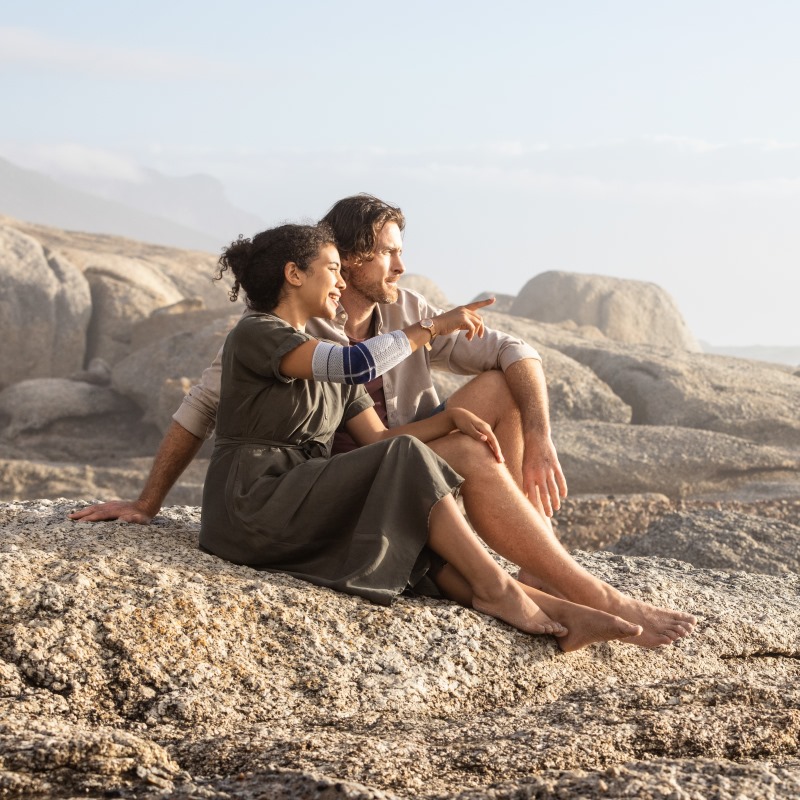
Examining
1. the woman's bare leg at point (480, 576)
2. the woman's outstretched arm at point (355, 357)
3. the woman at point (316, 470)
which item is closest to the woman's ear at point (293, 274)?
the woman at point (316, 470)

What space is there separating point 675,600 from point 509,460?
40.8 inches

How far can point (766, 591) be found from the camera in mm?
5230

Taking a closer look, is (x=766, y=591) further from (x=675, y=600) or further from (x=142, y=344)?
(x=142, y=344)

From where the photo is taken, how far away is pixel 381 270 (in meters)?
4.46

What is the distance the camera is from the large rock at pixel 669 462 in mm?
12070

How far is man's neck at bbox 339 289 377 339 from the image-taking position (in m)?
4.58

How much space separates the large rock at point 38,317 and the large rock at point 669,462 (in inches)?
341

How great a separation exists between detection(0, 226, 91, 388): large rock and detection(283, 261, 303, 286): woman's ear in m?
14.8

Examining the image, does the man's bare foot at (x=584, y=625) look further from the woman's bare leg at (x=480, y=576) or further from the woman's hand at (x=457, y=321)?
the woman's hand at (x=457, y=321)

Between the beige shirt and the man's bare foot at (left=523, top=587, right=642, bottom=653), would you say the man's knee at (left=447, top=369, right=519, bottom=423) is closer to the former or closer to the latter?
the beige shirt

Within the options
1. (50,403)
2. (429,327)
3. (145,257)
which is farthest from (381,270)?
(145,257)

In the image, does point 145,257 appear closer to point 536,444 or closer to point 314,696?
point 536,444

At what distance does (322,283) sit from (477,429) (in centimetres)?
74

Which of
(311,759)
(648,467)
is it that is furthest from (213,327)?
(311,759)
